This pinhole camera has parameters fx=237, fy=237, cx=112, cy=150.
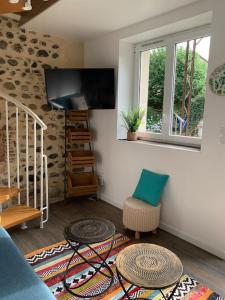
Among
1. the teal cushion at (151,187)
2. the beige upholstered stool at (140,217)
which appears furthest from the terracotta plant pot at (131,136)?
the beige upholstered stool at (140,217)

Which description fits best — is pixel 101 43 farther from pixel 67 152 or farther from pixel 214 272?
pixel 214 272

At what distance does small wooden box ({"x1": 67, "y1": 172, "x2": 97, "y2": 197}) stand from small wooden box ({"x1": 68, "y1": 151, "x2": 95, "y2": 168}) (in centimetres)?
23

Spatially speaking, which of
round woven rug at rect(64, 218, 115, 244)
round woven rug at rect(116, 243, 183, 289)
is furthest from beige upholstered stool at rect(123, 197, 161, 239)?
round woven rug at rect(116, 243, 183, 289)

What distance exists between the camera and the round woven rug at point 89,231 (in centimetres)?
171

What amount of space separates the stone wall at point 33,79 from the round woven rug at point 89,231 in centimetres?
160

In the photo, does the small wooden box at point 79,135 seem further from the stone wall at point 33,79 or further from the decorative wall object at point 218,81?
the decorative wall object at point 218,81

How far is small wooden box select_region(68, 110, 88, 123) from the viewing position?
349 cm

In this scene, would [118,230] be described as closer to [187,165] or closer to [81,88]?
[187,165]

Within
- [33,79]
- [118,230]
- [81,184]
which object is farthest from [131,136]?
[33,79]

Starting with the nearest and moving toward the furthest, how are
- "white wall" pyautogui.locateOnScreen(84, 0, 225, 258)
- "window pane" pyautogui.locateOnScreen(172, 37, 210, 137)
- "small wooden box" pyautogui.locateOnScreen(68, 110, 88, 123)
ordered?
"white wall" pyautogui.locateOnScreen(84, 0, 225, 258)
"window pane" pyautogui.locateOnScreen(172, 37, 210, 137)
"small wooden box" pyautogui.locateOnScreen(68, 110, 88, 123)

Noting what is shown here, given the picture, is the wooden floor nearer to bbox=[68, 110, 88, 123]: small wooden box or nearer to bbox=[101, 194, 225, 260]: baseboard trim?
bbox=[101, 194, 225, 260]: baseboard trim

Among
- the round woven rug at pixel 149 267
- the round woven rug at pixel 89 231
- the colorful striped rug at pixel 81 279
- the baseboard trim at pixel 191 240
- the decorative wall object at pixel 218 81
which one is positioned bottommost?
the colorful striped rug at pixel 81 279

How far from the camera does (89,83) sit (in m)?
3.21

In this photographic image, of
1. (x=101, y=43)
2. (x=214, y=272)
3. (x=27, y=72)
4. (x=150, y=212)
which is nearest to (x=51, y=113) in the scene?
(x=27, y=72)
